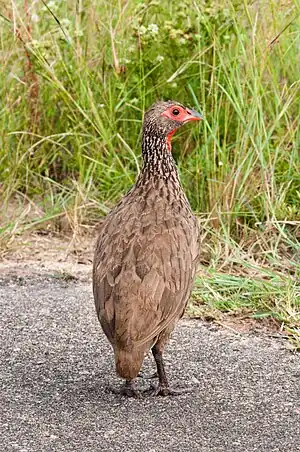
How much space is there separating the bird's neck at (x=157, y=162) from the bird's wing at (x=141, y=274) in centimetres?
27

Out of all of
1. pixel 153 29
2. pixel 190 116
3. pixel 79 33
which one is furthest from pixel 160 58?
pixel 190 116

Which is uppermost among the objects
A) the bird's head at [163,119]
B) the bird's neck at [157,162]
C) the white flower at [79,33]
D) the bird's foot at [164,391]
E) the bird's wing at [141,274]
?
the white flower at [79,33]

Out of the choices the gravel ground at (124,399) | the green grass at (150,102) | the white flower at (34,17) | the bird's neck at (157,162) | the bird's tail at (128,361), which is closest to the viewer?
the gravel ground at (124,399)

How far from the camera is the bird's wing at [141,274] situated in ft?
16.3

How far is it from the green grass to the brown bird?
1.38 meters

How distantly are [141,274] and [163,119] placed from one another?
0.95 m

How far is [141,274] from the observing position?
5047mm

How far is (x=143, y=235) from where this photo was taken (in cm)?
519

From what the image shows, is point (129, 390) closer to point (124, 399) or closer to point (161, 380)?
point (124, 399)

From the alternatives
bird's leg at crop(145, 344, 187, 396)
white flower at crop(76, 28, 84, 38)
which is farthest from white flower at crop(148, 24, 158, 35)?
bird's leg at crop(145, 344, 187, 396)

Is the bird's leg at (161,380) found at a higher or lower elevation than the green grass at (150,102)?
lower

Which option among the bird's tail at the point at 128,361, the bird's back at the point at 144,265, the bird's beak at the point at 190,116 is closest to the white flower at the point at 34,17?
the bird's beak at the point at 190,116

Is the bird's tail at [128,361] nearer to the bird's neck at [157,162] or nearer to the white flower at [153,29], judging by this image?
the bird's neck at [157,162]

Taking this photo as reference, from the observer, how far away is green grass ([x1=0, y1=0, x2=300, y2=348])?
7230mm
